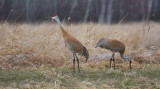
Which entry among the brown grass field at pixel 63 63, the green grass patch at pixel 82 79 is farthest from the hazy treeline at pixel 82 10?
the green grass patch at pixel 82 79

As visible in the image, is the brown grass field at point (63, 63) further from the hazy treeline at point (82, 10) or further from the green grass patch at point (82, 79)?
the hazy treeline at point (82, 10)

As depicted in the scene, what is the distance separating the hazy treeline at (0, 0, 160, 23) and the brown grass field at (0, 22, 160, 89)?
12.7 feet

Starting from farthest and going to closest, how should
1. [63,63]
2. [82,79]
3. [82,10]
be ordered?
[82,10] → [63,63] → [82,79]

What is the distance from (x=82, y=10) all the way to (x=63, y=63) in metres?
7.00

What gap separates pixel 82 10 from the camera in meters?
18.2

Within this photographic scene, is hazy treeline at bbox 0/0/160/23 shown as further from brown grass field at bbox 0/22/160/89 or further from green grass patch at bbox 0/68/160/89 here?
green grass patch at bbox 0/68/160/89

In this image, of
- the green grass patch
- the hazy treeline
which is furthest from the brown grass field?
the hazy treeline

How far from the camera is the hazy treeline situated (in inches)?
682

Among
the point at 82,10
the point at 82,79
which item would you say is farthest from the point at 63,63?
the point at 82,10

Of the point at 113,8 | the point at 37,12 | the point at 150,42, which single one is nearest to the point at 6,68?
the point at 150,42

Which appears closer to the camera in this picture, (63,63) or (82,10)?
(63,63)

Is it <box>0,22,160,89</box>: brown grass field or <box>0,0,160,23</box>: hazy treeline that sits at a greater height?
<box>0,22,160,89</box>: brown grass field

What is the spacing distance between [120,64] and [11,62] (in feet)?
8.29

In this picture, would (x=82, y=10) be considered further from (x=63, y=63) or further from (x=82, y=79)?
(x=82, y=79)
